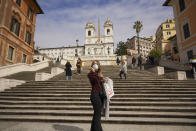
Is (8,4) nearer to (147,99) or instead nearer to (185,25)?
(147,99)

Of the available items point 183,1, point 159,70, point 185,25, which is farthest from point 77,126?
point 183,1

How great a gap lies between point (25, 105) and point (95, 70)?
4927mm

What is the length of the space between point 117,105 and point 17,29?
2023cm

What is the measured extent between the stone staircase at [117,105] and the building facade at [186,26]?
411 inches

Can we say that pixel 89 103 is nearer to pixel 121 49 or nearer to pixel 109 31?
pixel 121 49

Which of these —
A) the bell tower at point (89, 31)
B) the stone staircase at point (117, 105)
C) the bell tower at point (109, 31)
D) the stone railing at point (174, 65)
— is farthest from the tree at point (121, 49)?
the stone staircase at point (117, 105)

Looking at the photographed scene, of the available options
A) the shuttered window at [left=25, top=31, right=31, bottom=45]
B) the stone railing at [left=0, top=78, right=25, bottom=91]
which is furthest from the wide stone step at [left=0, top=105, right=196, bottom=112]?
the shuttered window at [left=25, top=31, right=31, bottom=45]

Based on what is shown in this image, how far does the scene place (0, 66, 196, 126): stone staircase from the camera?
4.70 meters

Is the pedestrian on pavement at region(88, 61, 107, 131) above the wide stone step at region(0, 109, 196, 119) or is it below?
above

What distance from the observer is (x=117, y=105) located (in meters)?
5.91

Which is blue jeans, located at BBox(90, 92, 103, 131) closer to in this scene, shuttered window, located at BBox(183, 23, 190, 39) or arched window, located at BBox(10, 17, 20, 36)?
shuttered window, located at BBox(183, 23, 190, 39)

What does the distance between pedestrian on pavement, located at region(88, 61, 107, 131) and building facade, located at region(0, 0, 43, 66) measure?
16.4 meters

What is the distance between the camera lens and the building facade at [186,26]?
15547mm

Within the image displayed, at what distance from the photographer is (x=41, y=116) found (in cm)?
507
